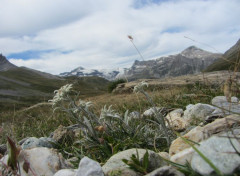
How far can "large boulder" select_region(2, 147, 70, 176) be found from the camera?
9.21ft

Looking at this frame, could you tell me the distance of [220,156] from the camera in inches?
61.1

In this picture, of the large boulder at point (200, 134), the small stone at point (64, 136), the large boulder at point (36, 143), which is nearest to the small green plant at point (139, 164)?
the large boulder at point (200, 134)

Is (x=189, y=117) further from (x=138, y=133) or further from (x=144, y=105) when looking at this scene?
(x=144, y=105)

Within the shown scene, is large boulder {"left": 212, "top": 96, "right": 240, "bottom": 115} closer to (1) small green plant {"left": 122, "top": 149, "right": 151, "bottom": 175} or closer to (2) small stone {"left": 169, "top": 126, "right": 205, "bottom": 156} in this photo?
(2) small stone {"left": 169, "top": 126, "right": 205, "bottom": 156}

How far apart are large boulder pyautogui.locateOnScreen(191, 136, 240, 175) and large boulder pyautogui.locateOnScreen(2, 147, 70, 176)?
5.95 ft

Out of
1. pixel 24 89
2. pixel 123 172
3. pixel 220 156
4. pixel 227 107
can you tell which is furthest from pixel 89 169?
pixel 24 89

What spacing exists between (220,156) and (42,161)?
214 cm

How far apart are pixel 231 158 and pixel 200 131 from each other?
2.92 ft

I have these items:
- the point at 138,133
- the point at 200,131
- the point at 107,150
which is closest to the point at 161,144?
the point at 138,133

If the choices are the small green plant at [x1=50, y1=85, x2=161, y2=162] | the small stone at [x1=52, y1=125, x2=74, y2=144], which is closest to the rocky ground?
the small stone at [x1=52, y1=125, x2=74, y2=144]

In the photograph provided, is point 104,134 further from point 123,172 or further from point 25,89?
point 25,89

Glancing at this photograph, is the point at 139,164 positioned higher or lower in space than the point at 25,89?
lower

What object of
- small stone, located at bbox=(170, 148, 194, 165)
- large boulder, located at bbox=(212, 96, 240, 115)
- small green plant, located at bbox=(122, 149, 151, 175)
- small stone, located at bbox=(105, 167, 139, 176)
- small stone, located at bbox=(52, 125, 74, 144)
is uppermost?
large boulder, located at bbox=(212, 96, 240, 115)

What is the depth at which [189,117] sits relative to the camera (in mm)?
4492
